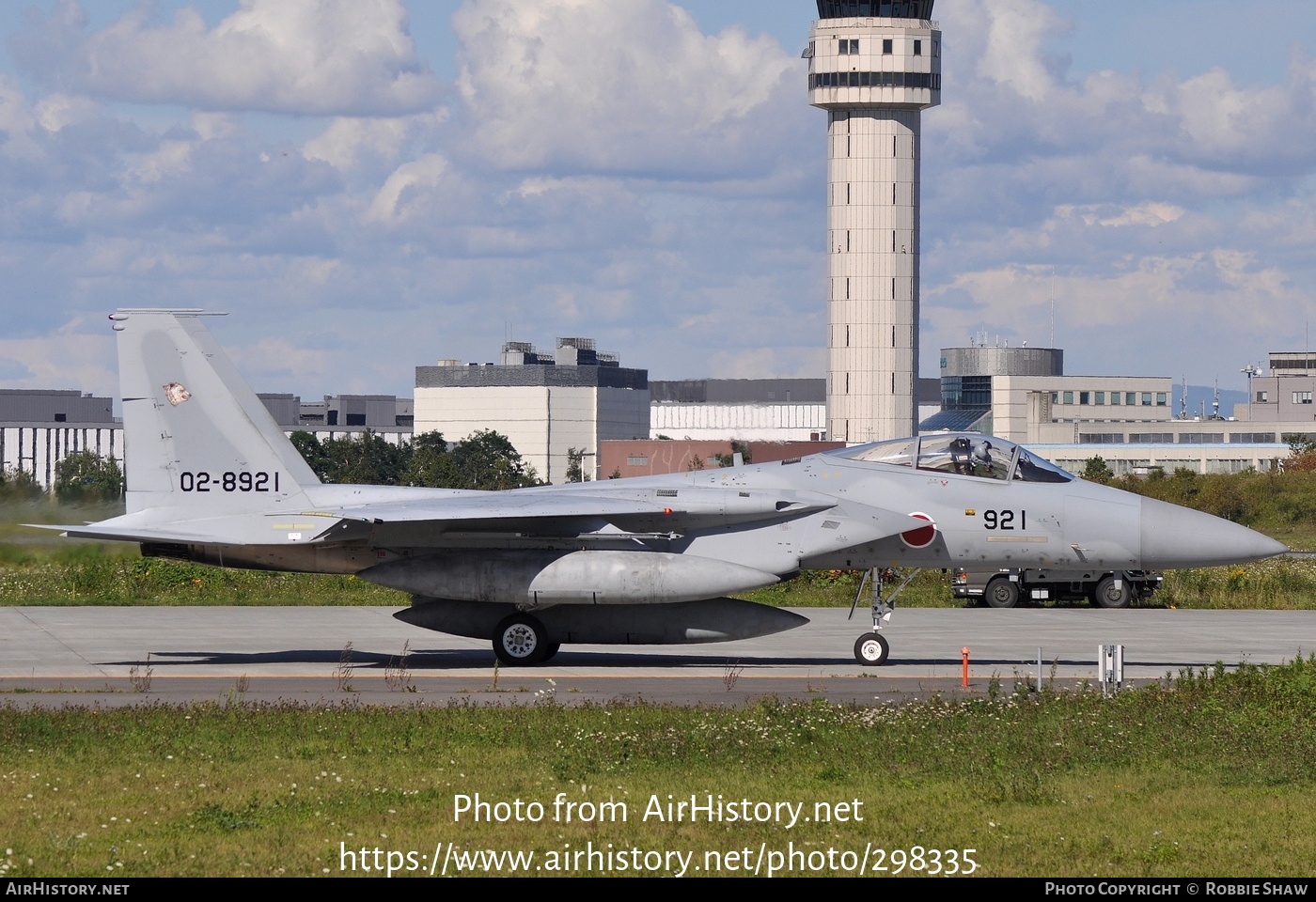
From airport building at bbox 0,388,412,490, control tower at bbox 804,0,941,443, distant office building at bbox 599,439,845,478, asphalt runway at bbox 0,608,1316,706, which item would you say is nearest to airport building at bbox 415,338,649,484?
airport building at bbox 0,388,412,490

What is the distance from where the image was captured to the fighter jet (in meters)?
20.5

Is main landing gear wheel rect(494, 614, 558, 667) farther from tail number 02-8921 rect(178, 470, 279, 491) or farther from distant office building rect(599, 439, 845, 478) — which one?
distant office building rect(599, 439, 845, 478)

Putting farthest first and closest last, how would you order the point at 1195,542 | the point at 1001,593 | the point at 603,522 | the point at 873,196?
the point at 873,196, the point at 1001,593, the point at 1195,542, the point at 603,522

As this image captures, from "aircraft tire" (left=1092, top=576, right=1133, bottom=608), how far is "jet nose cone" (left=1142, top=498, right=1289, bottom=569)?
13.3m

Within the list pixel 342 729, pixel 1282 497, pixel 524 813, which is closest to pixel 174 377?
pixel 342 729

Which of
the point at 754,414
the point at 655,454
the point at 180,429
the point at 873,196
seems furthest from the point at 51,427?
the point at 180,429

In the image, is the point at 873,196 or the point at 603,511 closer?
the point at 603,511

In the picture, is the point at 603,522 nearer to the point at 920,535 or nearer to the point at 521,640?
the point at 521,640

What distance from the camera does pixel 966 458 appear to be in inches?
840

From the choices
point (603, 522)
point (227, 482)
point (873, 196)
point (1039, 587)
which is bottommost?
point (1039, 587)

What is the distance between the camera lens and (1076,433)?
14362 cm

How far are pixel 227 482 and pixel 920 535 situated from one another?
935 centimetres

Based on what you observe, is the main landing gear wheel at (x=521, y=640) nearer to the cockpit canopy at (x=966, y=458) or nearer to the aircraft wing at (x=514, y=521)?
the aircraft wing at (x=514, y=521)

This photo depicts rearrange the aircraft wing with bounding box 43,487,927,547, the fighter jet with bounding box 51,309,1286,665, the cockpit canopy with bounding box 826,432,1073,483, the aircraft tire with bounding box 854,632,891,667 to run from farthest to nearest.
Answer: the cockpit canopy with bounding box 826,432,1073,483 < the aircraft tire with bounding box 854,632,891,667 < the fighter jet with bounding box 51,309,1286,665 < the aircraft wing with bounding box 43,487,927,547
